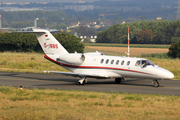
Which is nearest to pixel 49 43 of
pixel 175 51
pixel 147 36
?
pixel 175 51

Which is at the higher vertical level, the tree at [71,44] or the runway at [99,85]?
the tree at [71,44]

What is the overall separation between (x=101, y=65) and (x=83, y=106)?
971 centimetres

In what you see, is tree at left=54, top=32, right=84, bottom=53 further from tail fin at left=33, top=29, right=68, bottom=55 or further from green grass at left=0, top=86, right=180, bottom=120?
green grass at left=0, top=86, right=180, bottom=120

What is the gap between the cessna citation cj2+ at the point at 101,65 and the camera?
984 inches

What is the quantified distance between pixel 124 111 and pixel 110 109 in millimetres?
881

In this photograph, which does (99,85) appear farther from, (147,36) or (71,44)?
(147,36)

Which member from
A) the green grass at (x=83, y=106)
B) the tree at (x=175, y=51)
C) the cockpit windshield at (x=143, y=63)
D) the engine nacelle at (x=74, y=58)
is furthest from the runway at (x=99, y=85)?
the tree at (x=175, y=51)

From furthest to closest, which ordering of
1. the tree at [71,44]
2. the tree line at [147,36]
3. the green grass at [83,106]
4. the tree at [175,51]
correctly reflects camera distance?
the tree line at [147,36]
the tree at [71,44]
the tree at [175,51]
the green grass at [83,106]

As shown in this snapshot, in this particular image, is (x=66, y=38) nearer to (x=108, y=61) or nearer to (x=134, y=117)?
(x=108, y=61)

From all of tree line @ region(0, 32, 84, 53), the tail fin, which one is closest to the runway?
the tail fin

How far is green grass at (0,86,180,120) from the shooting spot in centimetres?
1508

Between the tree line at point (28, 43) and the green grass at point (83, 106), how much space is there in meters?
47.8

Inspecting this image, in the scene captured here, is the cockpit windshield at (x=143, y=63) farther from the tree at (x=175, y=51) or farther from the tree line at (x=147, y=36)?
the tree line at (x=147, y=36)

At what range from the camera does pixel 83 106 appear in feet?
58.2
